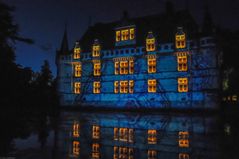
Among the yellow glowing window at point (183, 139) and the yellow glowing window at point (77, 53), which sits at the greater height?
the yellow glowing window at point (77, 53)

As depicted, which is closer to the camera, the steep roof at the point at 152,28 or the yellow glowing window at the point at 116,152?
the yellow glowing window at the point at 116,152

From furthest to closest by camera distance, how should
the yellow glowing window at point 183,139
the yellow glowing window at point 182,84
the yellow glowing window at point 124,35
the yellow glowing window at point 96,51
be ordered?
the yellow glowing window at point 96,51
the yellow glowing window at point 124,35
the yellow glowing window at point 182,84
the yellow glowing window at point 183,139

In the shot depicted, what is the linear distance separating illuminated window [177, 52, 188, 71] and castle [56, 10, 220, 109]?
0.10 m

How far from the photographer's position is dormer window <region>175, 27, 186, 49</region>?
29.9 meters

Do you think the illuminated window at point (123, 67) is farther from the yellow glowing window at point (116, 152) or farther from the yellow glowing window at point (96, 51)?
the yellow glowing window at point (116, 152)

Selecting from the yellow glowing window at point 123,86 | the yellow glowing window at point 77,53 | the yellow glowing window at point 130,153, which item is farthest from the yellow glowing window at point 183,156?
the yellow glowing window at point 77,53

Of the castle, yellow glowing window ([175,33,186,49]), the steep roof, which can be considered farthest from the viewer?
the steep roof

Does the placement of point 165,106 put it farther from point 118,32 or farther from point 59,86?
point 59,86

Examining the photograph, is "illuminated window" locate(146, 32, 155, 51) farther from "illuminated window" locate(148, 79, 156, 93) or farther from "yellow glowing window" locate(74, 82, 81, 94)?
"yellow glowing window" locate(74, 82, 81, 94)

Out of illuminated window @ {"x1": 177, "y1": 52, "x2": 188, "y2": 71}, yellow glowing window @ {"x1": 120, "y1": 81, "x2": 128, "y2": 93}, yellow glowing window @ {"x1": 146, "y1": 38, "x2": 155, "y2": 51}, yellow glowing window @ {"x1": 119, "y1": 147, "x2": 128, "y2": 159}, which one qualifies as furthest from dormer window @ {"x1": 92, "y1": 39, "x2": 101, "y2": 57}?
yellow glowing window @ {"x1": 119, "y1": 147, "x2": 128, "y2": 159}

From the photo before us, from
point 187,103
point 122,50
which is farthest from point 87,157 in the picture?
point 122,50

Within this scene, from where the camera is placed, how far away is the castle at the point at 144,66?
93.8 feet

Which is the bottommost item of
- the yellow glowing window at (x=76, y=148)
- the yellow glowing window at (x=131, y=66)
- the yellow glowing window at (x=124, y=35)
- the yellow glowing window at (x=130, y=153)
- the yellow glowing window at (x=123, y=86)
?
the yellow glowing window at (x=130, y=153)

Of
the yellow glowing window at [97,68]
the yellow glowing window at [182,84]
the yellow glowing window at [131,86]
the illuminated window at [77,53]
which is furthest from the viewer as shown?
the illuminated window at [77,53]
